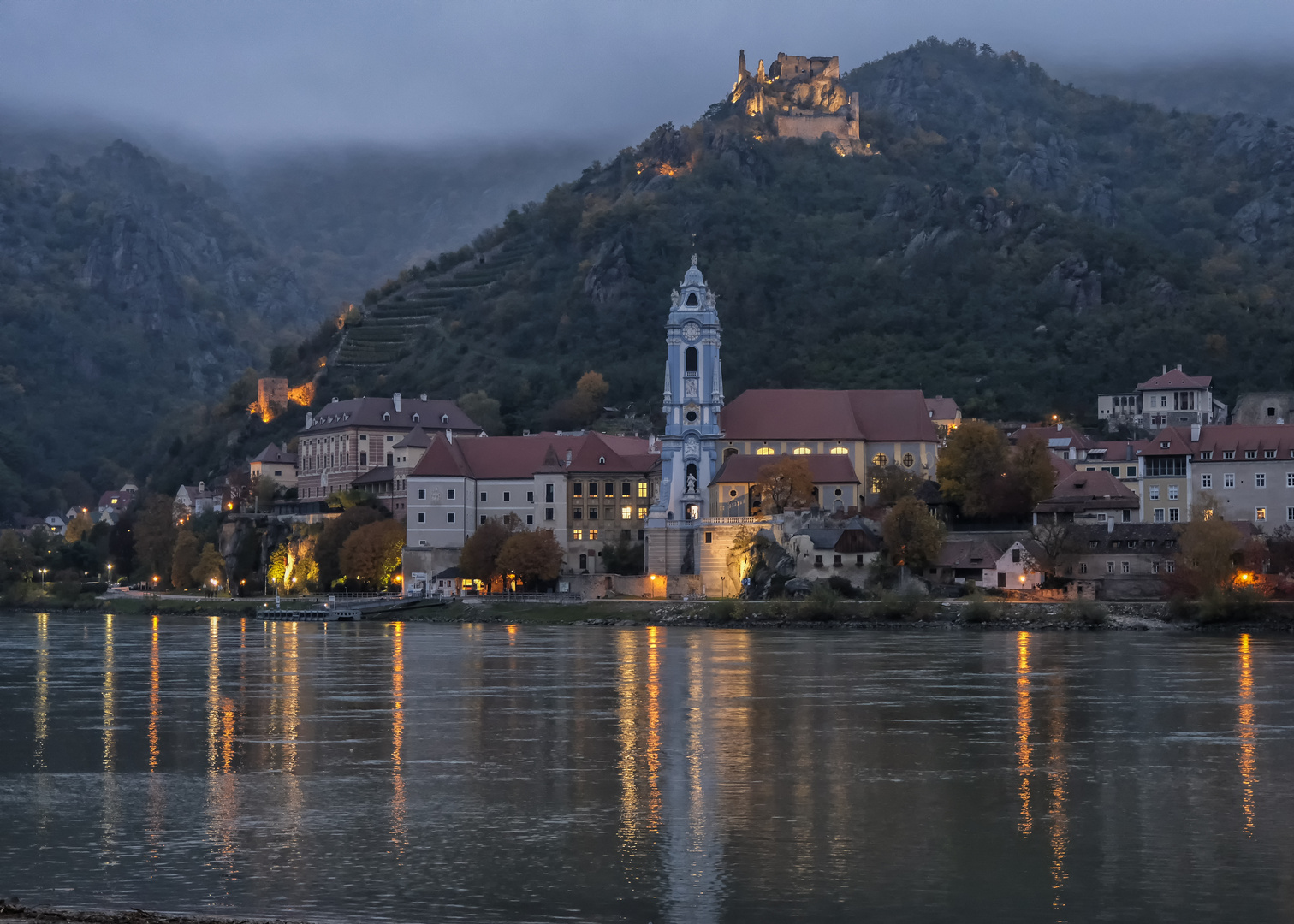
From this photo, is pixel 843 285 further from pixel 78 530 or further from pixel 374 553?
pixel 78 530

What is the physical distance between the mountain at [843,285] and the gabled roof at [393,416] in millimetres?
10499

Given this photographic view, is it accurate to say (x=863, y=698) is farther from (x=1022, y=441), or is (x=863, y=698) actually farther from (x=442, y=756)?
(x=1022, y=441)

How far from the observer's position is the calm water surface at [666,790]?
25484 millimetres

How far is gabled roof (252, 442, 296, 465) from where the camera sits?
133375mm

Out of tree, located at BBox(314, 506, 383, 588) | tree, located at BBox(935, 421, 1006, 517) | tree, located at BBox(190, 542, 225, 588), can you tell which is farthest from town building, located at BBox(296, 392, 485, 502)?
tree, located at BBox(935, 421, 1006, 517)

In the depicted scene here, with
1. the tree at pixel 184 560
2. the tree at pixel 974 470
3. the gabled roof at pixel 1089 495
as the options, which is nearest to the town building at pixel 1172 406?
the gabled roof at pixel 1089 495

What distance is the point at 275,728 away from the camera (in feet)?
144

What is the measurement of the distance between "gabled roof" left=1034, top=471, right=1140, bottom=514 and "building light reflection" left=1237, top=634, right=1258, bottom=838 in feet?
91.6

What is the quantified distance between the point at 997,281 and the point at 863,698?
103 metres

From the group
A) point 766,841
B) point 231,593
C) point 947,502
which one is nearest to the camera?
point 766,841

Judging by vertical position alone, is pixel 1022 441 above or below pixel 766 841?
above

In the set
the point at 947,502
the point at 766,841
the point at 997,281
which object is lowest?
the point at 766,841

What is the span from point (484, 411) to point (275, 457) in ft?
53.6

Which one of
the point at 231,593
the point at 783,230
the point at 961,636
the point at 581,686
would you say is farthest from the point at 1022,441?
the point at 783,230
